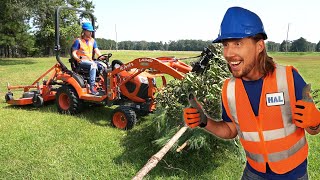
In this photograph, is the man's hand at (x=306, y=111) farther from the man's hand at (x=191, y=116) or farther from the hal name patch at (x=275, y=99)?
→ the man's hand at (x=191, y=116)

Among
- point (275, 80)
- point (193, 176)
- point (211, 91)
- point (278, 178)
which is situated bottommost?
point (193, 176)

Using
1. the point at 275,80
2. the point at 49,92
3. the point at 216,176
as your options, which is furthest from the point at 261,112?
the point at 49,92

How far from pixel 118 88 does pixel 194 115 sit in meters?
5.16

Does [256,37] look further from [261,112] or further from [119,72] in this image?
[119,72]

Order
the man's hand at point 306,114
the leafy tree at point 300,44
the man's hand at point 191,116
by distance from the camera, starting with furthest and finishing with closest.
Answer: the leafy tree at point 300,44, the man's hand at point 191,116, the man's hand at point 306,114

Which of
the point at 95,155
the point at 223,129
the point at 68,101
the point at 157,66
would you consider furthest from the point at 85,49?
the point at 223,129

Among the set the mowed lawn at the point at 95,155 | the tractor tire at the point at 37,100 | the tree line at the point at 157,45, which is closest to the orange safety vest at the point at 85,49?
the tractor tire at the point at 37,100

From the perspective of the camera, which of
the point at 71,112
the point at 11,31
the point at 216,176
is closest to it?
the point at 216,176

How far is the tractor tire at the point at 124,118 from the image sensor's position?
6625 mm

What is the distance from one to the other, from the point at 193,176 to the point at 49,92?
19.0ft

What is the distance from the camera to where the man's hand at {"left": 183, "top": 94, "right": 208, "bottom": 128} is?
235cm

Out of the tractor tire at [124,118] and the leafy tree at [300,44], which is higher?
the leafy tree at [300,44]

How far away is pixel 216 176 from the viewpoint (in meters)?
A: 4.34

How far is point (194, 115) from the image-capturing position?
7.70 ft
